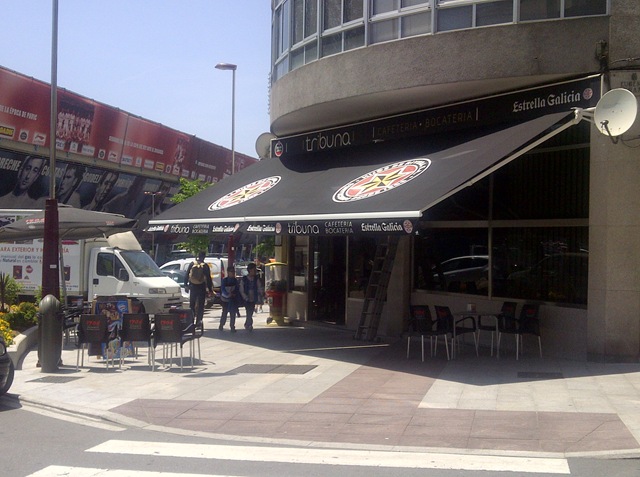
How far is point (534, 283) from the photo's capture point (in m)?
15.1

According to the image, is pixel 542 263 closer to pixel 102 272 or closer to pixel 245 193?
pixel 245 193

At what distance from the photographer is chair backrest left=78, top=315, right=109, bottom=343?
14.0 meters

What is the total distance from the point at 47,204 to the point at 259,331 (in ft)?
23.2

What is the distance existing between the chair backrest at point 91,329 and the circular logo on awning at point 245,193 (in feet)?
15.2

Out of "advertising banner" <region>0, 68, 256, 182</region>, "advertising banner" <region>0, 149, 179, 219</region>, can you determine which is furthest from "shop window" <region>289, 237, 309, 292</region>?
"advertising banner" <region>0, 68, 256, 182</region>

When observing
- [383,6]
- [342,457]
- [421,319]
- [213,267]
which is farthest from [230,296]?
[342,457]

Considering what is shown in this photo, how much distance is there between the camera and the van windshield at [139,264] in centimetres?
2284

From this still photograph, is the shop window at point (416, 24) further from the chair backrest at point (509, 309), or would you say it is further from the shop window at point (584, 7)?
the chair backrest at point (509, 309)

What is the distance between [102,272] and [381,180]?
10839 mm

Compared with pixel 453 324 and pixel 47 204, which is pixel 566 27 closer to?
pixel 453 324

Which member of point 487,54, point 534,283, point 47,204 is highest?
point 487,54

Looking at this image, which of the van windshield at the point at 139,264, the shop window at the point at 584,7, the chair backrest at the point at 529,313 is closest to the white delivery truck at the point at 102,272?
the van windshield at the point at 139,264

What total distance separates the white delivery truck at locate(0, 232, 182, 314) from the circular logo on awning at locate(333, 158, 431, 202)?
881 cm

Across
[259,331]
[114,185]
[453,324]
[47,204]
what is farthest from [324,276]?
[114,185]
